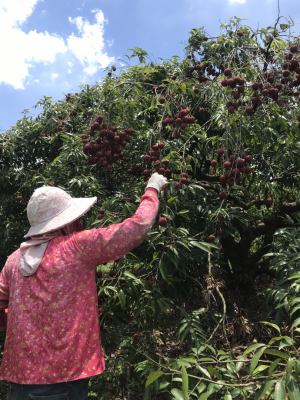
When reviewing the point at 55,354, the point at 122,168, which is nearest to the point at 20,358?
the point at 55,354

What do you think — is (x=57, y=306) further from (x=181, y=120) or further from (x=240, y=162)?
(x=181, y=120)

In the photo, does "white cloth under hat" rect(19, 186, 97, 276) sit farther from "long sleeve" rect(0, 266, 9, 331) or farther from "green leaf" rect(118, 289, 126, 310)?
"green leaf" rect(118, 289, 126, 310)

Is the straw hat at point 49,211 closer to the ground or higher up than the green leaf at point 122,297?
higher up

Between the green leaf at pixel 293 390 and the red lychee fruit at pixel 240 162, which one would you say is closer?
the green leaf at pixel 293 390

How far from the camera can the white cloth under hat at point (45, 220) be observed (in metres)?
1.22

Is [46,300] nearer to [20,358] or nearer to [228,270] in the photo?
[20,358]

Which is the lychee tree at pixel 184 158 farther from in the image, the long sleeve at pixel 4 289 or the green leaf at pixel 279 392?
the green leaf at pixel 279 392

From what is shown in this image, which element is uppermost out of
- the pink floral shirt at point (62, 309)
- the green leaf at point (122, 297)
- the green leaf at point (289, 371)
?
the pink floral shirt at point (62, 309)

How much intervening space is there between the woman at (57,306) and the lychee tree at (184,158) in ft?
1.86

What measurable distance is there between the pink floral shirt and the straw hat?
0.08 meters

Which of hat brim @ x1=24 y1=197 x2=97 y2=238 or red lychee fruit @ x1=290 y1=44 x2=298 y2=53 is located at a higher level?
red lychee fruit @ x1=290 y1=44 x2=298 y2=53

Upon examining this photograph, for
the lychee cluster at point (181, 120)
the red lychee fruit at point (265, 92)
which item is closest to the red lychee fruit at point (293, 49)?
the red lychee fruit at point (265, 92)

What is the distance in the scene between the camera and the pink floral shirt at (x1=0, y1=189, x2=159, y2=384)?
113cm

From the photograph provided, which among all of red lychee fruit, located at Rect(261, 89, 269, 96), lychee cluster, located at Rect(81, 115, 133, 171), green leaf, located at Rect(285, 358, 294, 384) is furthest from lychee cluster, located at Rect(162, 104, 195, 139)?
green leaf, located at Rect(285, 358, 294, 384)
